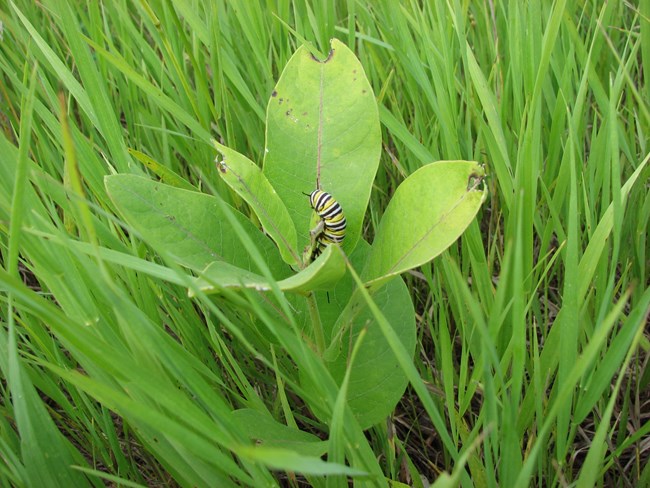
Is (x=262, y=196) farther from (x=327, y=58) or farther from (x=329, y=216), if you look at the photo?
(x=327, y=58)

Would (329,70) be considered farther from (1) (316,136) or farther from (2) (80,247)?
(2) (80,247)

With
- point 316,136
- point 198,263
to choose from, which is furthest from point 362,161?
point 198,263

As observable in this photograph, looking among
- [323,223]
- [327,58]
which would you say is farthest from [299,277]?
[327,58]

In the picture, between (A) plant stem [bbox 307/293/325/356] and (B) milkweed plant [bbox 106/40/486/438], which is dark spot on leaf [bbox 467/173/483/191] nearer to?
(B) milkweed plant [bbox 106/40/486/438]

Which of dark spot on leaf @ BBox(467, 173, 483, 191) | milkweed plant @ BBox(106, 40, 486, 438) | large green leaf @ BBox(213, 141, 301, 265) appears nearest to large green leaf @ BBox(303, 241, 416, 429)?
milkweed plant @ BBox(106, 40, 486, 438)

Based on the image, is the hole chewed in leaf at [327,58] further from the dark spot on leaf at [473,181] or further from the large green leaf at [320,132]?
the dark spot on leaf at [473,181]

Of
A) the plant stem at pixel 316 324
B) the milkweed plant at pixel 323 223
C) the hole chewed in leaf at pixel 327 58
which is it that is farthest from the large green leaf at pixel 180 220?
the hole chewed in leaf at pixel 327 58
